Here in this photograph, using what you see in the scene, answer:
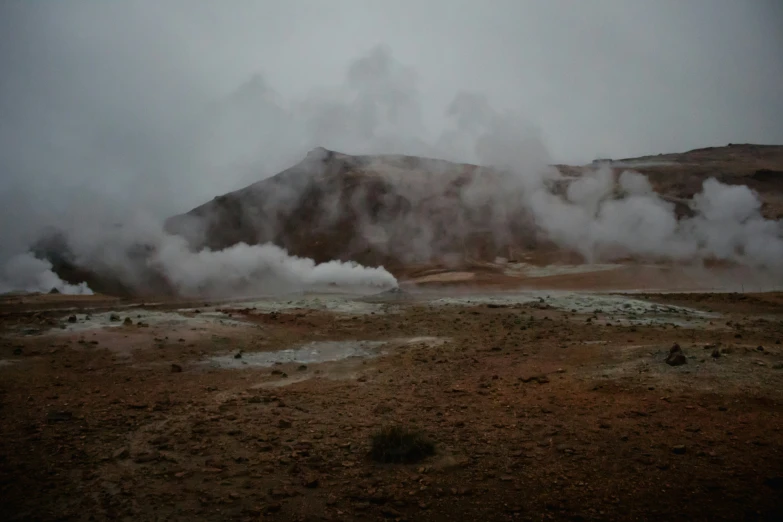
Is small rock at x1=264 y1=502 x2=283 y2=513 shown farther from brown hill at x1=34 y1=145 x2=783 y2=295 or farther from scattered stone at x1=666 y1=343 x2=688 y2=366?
brown hill at x1=34 y1=145 x2=783 y2=295

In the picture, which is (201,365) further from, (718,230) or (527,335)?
(718,230)

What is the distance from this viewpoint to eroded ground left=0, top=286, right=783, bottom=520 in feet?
14.0

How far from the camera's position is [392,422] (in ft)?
21.6

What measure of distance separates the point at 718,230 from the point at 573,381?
46.0 metres

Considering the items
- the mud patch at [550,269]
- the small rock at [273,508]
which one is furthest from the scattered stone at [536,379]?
the mud patch at [550,269]

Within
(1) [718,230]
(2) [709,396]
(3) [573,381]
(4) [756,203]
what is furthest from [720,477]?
(4) [756,203]

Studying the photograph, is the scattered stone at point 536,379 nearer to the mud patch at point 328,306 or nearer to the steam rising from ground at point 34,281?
the mud patch at point 328,306

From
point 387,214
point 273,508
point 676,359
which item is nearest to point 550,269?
point 387,214

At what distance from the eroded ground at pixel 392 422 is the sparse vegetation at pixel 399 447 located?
0.49ft

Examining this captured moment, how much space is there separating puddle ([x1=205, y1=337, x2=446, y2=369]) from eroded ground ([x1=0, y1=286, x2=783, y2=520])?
0.13 m

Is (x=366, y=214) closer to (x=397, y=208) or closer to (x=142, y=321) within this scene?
(x=397, y=208)

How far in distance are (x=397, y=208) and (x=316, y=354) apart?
48504 millimetres

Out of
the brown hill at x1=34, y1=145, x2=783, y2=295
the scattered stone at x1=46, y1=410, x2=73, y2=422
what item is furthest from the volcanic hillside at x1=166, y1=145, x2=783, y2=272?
the scattered stone at x1=46, y1=410, x2=73, y2=422

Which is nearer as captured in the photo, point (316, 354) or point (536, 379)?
point (536, 379)
